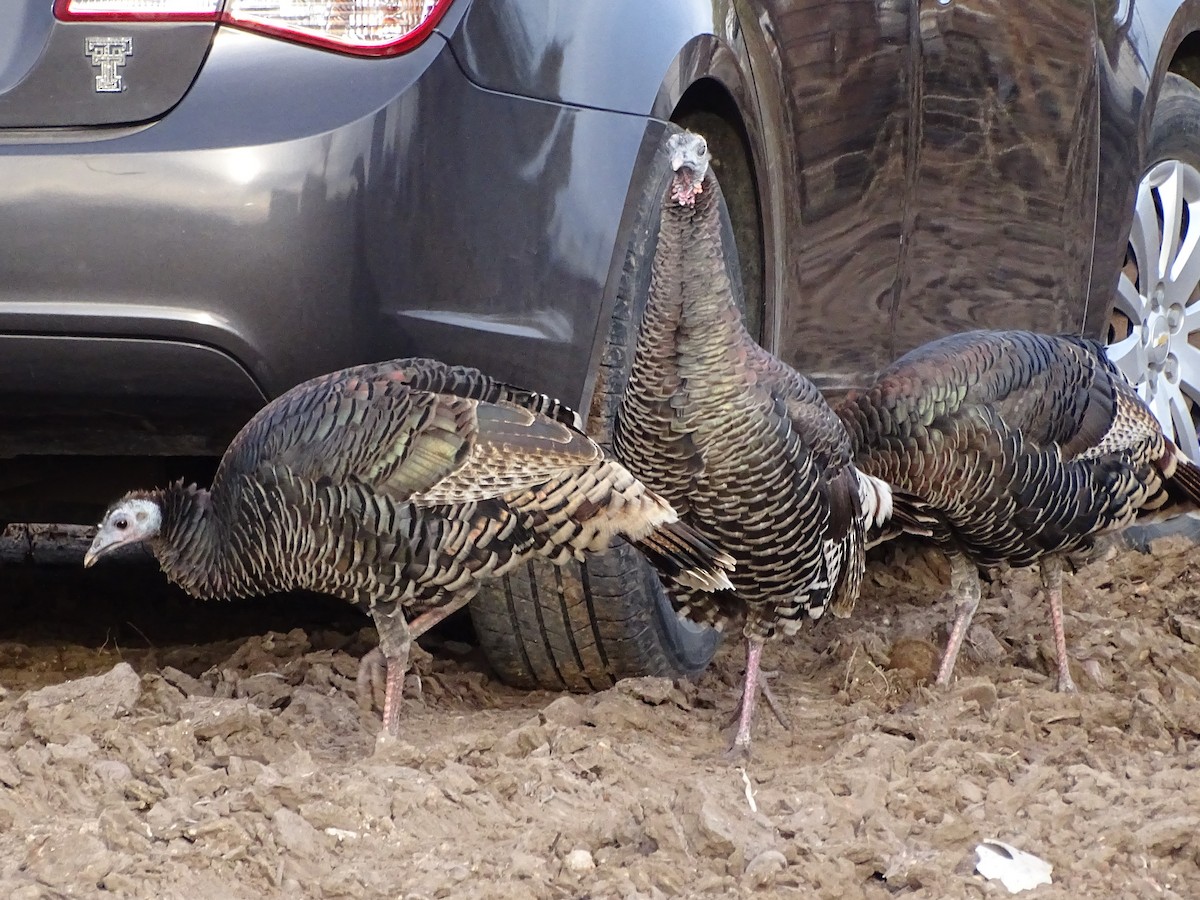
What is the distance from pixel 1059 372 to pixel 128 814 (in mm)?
2856

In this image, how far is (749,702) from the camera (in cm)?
382

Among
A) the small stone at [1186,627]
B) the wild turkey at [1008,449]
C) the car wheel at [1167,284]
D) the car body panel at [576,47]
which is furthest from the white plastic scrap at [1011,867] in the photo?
the car wheel at [1167,284]

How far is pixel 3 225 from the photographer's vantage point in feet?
9.09

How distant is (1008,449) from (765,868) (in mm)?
1881

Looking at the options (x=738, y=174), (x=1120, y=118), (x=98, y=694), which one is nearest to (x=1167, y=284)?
(x=1120, y=118)

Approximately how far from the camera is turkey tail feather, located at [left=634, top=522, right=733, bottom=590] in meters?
3.43

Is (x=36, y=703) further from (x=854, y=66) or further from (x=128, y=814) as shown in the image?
(x=854, y=66)

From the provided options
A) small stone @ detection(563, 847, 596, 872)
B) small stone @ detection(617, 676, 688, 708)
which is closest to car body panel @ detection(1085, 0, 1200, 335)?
small stone @ detection(617, 676, 688, 708)

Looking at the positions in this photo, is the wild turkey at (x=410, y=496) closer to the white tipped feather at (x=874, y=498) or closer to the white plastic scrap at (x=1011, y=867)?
the white tipped feather at (x=874, y=498)

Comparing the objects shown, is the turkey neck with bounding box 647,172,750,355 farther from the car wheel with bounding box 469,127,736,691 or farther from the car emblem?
the car emblem

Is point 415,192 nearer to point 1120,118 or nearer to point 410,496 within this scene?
point 410,496

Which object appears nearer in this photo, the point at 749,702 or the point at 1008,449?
the point at 749,702

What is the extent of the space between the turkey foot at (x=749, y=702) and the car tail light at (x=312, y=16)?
1860 millimetres

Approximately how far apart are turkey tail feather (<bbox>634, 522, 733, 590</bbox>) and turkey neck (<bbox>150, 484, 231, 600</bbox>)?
38.7 inches
